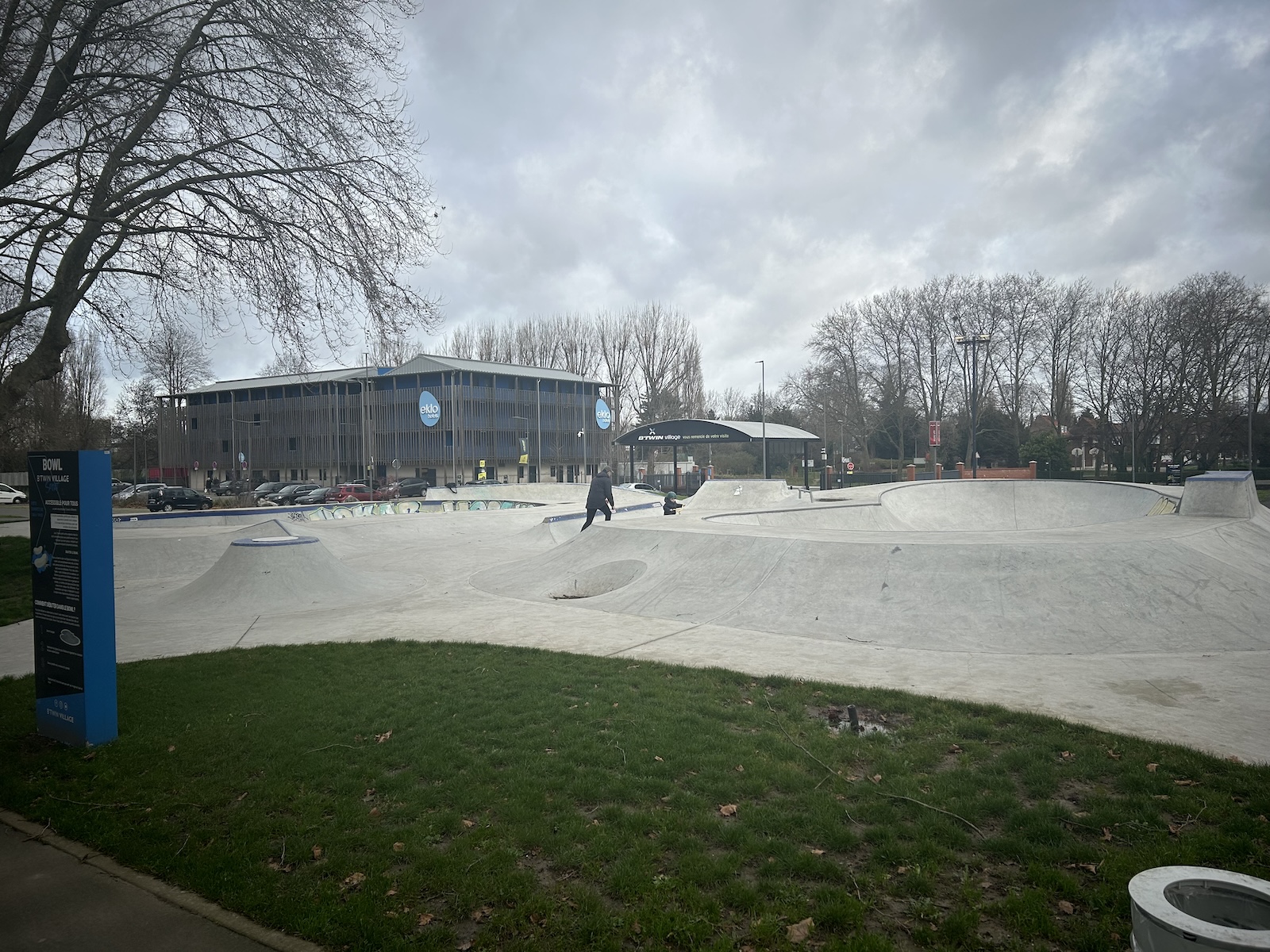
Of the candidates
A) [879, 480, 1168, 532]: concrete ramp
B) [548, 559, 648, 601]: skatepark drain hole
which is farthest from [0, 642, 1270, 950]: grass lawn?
[879, 480, 1168, 532]: concrete ramp

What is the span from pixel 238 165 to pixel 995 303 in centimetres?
5507

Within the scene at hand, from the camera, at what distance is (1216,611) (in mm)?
9672

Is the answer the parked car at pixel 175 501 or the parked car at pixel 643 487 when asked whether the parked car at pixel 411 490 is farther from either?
the parked car at pixel 643 487

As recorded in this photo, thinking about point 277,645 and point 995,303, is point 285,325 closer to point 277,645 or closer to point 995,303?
point 277,645

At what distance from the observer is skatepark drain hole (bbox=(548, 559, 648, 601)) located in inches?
567

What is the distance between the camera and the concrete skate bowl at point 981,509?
2181 centimetres

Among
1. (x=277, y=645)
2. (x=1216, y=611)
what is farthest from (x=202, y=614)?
(x=1216, y=611)

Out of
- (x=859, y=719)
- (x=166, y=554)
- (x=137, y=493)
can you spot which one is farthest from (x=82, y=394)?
(x=859, y=719)

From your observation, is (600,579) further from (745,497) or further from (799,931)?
(745,497)

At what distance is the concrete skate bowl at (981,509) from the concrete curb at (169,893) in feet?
57.7

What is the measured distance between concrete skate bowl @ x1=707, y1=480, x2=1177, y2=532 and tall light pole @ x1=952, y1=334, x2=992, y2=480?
35.2 feet

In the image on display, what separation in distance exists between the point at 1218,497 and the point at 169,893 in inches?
747

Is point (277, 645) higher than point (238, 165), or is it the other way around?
point (238, 165)

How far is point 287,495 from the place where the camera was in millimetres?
44656
